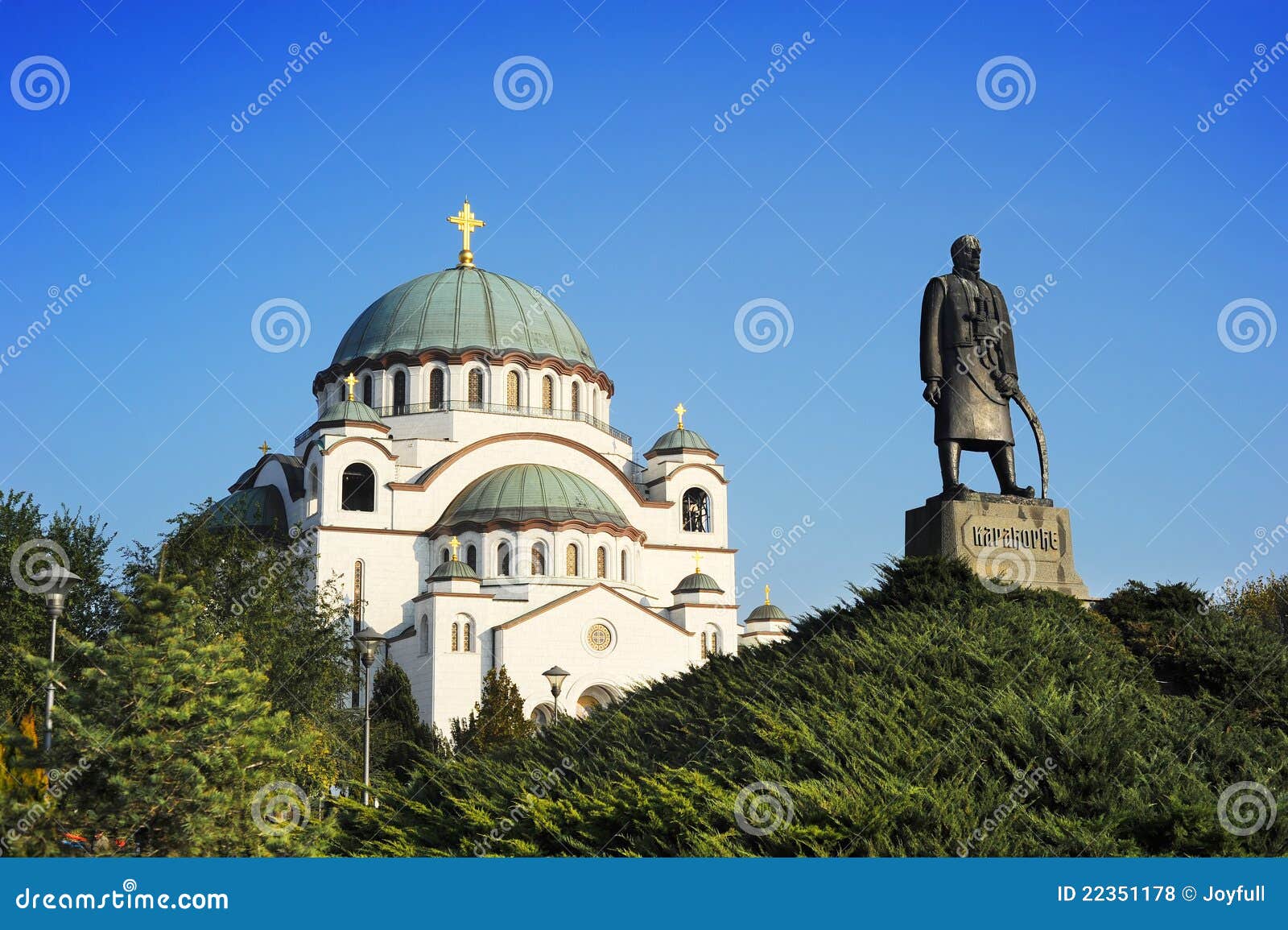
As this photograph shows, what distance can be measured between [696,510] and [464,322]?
35.3ft

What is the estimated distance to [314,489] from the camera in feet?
146

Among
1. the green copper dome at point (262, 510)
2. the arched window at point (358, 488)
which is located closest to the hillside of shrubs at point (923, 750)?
the arched window at point (358, 488)

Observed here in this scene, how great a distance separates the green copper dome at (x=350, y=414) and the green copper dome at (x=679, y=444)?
1038cm

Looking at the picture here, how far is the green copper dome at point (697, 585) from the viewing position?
45.0 m

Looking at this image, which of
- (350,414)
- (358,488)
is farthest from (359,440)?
(358,488)

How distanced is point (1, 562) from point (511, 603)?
16.2 meters

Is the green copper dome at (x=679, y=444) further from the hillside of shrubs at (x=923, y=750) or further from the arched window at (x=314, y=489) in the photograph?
the hillside of shrubs at (x=923, y=750)

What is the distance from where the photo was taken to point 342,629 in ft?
129

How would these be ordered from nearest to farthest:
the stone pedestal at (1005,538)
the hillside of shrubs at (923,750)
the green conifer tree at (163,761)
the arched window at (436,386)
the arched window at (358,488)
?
the hillside of shrubs at (923,750) < the green conifer tree at (163,761) < the stone pedestal at (1005,538) < the arched window at (358,488) < the arched window at (436,386)

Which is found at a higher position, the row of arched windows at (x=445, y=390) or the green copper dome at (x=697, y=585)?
the row of arched windows at (x=445, y=390)

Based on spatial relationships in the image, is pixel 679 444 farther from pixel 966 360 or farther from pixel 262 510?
pixel 966 360

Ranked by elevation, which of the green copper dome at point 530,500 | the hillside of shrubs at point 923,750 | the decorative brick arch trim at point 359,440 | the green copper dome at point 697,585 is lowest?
the hillside of shrubs at point 923,750

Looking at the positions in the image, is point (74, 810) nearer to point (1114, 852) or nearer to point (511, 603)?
point (1114, 852)

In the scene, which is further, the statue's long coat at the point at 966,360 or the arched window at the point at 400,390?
the arched window at the point at 400,390
